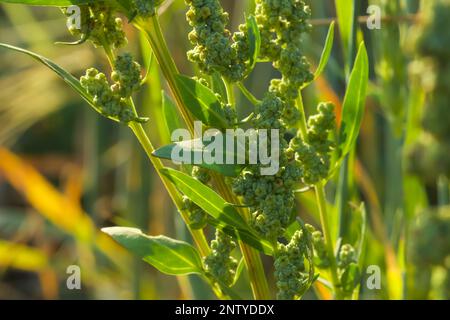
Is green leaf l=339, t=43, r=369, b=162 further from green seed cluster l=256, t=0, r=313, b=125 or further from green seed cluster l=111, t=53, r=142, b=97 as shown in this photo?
green seed cluster l=111, t=53, r=142, b=97

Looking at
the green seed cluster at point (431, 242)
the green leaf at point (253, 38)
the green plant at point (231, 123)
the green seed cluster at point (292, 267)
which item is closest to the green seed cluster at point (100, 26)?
the green plant at point (231, 123)

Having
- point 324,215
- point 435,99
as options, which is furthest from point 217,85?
point 435,99

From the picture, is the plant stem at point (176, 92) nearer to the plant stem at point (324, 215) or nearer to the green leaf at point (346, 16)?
the plant stem at point (324, 215)

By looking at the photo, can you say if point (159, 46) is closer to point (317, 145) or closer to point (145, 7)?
point (145, 7)

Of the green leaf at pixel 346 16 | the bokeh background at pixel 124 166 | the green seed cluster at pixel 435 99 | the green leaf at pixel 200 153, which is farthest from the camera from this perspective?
the bokeh background at pixel 124 166

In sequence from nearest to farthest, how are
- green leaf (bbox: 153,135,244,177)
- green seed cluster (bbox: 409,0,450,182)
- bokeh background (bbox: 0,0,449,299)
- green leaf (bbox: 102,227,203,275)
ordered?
green seed cluster (bbox: 409,0,450,182)
green leaf (bbox: 153,135,244,177)
green leaf (bbox: 102,227,203,275)
bokeh background (bbox: 0,0,449,299)

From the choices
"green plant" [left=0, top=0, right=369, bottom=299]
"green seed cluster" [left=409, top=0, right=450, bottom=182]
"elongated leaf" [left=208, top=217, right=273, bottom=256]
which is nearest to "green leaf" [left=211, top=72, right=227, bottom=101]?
"green plant" [left=0, top=0, right=369, bottom=299]
